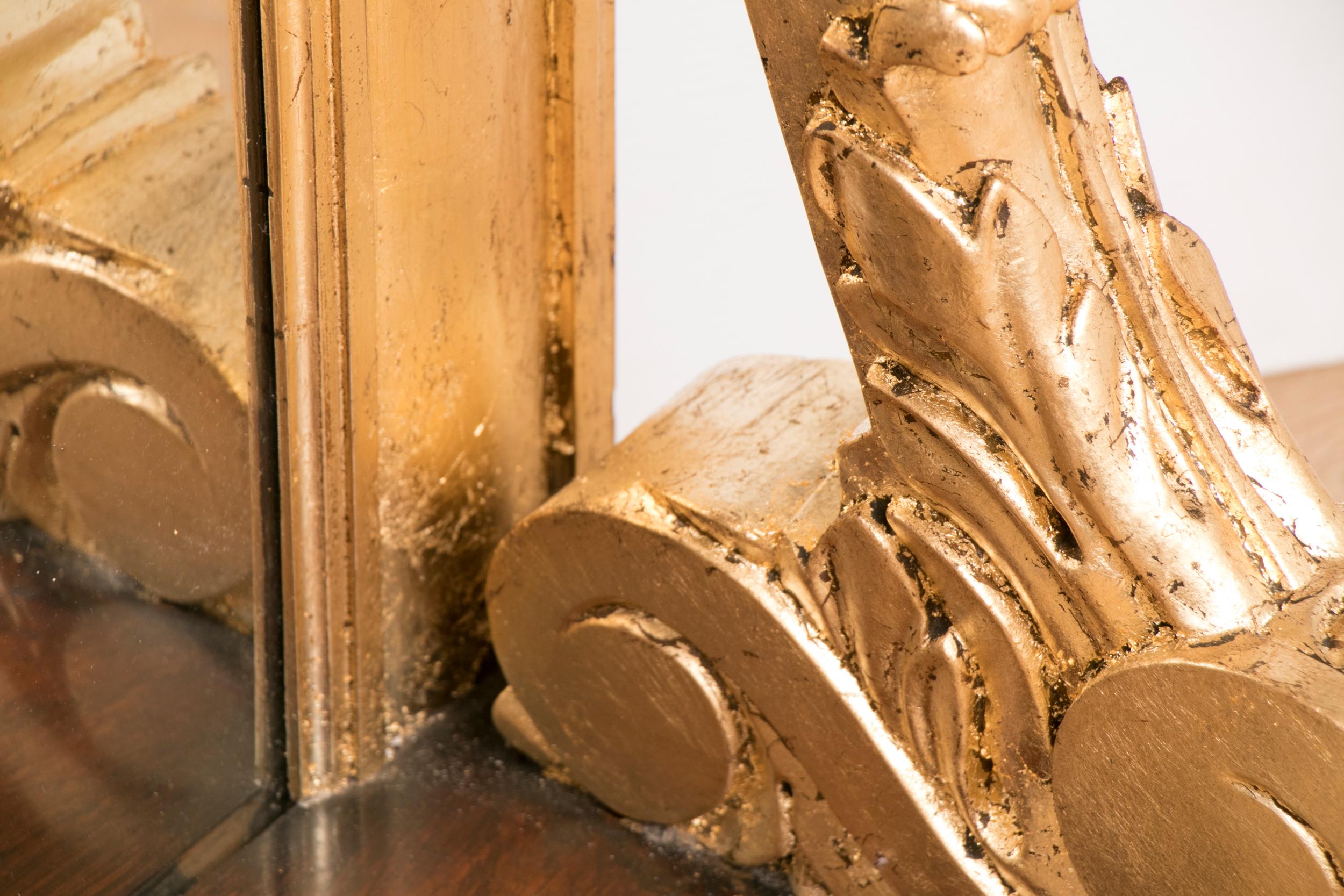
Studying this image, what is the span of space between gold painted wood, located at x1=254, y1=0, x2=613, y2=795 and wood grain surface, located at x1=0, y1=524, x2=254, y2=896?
0.15 feet

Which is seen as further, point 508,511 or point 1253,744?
point 508,511

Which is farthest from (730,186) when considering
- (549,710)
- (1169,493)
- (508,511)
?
(1169,493)

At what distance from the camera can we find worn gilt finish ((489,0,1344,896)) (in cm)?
43

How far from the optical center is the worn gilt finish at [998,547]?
0.43m

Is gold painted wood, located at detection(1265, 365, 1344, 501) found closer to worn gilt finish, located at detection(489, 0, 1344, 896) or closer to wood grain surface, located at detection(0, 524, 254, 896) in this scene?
worn gilt finish, located at detection(489, 0, 1344, 896)

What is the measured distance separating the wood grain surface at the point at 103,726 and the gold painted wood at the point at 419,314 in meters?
0.05

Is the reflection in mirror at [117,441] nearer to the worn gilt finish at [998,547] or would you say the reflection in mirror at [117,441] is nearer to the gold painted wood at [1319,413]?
the worn gilt finish at [998,547]

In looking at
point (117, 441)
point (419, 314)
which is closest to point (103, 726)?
point (117, 441)

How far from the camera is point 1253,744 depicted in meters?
0.42

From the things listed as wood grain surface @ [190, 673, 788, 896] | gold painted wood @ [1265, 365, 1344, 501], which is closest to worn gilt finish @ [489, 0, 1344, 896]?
wood grain surface @ [190, 673, 788, 896]

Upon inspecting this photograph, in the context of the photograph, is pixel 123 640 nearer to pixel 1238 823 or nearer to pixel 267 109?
pixel 267 109

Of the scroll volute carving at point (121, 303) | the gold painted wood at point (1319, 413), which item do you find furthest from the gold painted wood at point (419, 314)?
the gold painted wood at point (1319, 413)

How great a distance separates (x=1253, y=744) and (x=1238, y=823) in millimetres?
34

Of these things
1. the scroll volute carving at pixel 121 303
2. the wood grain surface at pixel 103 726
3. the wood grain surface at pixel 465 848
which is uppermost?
the scroll volute carving at pixel 121 303
